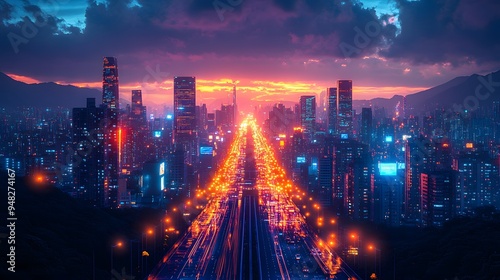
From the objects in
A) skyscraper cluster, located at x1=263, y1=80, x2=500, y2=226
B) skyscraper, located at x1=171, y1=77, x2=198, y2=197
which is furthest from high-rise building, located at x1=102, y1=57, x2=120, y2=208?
skyscraper, located at x1=171, y1=77, x2=198, y2=197

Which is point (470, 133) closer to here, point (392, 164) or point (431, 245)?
point (392, 164)

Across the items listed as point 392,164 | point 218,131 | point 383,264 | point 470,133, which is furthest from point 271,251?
point 218,131

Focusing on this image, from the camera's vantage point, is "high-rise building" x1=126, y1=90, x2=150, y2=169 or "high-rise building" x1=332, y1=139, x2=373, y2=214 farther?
"high-rise building" x1=126, y1=90, x2=150, y2=169

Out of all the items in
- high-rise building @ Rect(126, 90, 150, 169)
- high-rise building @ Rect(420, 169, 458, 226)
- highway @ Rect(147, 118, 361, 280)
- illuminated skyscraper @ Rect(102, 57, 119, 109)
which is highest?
illuminated skyscraper @ Rect(102, 57, 119, 109)

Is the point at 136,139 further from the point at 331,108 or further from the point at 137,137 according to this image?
the point at 331,108

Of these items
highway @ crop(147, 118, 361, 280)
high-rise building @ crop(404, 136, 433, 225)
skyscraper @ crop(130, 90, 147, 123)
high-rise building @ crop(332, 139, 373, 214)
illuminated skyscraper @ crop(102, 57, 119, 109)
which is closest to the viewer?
highway @ crop(147, 118, 361, 280)

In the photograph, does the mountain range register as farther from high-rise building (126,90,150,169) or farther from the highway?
the highway

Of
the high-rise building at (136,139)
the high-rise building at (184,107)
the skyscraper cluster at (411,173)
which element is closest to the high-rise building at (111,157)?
the high-rise building at (136,139)
